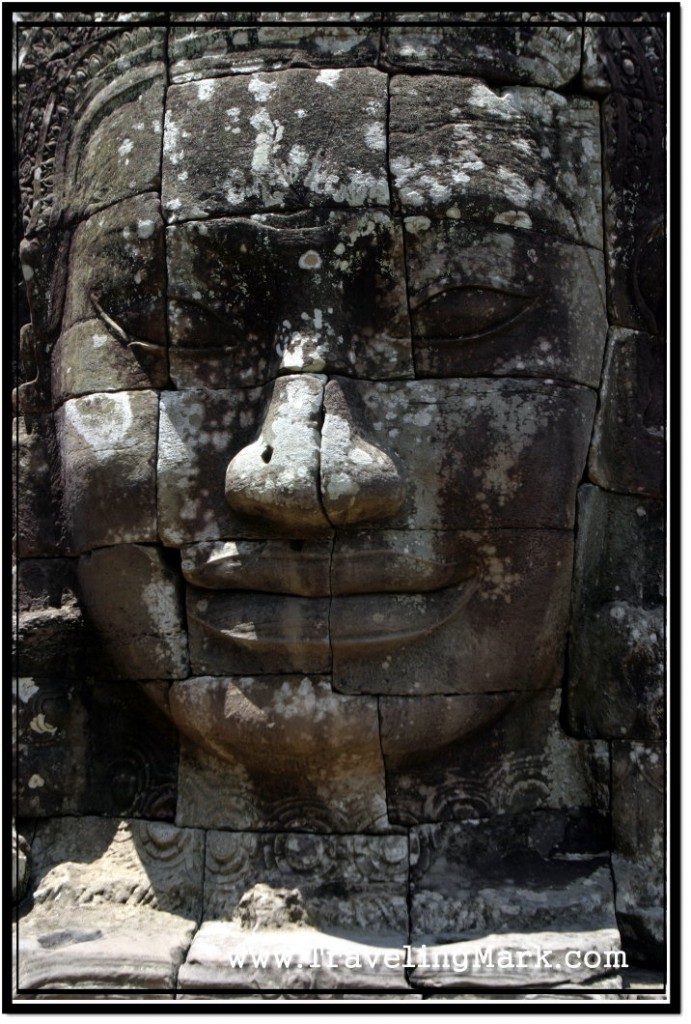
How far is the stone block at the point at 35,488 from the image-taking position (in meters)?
4.61

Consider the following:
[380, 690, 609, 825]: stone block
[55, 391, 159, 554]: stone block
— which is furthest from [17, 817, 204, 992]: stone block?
[55, 391, 159, 554]: stone block

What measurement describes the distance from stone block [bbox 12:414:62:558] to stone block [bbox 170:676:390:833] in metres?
0.71

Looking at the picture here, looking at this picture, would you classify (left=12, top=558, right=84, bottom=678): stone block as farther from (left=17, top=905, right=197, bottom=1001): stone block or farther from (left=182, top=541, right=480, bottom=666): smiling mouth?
(left=17, top=905, right=197, bottom=1001): stone block

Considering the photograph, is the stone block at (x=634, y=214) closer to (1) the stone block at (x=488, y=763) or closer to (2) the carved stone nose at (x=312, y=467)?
(2) the carved stone nose at (x=312, y=467)

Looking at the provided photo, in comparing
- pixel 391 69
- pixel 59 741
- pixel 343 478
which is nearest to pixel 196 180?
pixel 391 69

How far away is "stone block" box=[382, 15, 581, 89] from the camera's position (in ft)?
14.0

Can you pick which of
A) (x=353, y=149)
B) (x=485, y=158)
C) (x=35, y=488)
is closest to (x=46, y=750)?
(x=35, y=488)

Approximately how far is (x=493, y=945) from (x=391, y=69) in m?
2.61

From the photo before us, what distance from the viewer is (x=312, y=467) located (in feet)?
13.2

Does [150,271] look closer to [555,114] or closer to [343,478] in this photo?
[343,478]

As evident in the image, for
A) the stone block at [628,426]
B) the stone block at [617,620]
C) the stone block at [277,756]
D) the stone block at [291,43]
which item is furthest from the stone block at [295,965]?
the stone block at [291,43]

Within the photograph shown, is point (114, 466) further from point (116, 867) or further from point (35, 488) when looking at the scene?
point (116, 867)

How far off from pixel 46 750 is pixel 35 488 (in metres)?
0.85

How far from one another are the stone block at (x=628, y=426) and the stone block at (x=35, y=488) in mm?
1777
